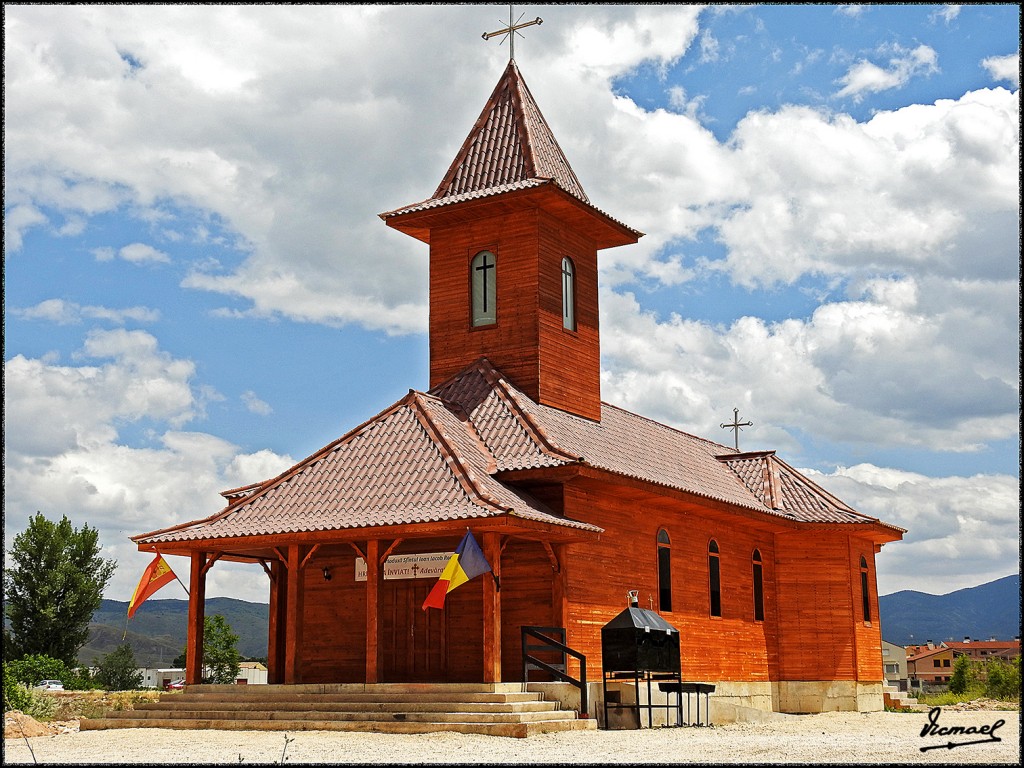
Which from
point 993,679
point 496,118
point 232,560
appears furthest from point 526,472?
point 993,679

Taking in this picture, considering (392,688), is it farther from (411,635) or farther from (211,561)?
(211,561)

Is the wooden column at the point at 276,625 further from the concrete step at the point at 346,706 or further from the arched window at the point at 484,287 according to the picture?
the arched window at the point at 484,287

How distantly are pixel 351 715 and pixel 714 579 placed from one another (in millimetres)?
10334

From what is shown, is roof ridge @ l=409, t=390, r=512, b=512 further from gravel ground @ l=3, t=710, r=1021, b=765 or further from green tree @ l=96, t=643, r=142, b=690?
green tree @ l=96, t=643, r=142, b=690

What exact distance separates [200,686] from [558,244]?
36.5ft

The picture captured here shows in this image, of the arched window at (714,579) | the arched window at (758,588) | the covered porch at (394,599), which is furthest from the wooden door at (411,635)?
the arched window at (758,588)

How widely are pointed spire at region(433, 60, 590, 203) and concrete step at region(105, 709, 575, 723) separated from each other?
11303mm

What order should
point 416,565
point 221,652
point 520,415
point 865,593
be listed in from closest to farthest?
point 416,565 → point 520,415 → point 865,593 → point 221,652

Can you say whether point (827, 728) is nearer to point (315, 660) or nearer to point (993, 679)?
point (315, 660)

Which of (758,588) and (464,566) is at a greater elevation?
(758,588)

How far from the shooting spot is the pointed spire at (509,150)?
25547mm

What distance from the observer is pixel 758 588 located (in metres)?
28.0

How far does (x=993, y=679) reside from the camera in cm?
3431

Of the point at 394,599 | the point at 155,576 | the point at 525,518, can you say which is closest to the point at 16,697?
the point at 155,576
